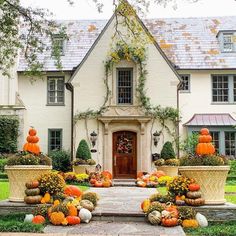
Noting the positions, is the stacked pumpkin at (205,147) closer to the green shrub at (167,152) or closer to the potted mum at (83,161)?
the green shrub at (167,152)

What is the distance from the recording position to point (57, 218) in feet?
32.6

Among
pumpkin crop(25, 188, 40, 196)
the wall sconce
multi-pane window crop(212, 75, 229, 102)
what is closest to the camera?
pumpkin crop(25, 188, 40, 196)

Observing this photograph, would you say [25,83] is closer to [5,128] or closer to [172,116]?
[5,128]

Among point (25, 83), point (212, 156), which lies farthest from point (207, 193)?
point (25, 83)

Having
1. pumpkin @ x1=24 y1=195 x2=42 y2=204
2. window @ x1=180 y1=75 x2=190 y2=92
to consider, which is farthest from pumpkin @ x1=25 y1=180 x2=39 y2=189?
window @ x1=180 y1=75 x2=190 y2=92

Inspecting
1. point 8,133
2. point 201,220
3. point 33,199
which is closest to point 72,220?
point 33,199

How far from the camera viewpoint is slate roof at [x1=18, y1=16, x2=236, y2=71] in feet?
91.3

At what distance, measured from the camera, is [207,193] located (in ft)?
36.2

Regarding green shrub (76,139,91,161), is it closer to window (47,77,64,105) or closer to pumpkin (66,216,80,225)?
window (47,77,64,105)

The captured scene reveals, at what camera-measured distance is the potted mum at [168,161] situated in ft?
74.4

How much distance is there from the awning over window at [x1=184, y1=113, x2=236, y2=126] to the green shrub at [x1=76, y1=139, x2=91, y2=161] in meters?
6.36

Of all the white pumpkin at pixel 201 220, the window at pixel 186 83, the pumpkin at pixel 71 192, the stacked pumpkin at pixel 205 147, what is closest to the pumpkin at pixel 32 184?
the pumpkin at pixel 71 192

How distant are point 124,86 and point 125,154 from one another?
152 inches

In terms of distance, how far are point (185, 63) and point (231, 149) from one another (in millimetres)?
5982
